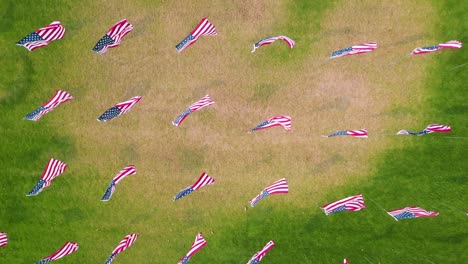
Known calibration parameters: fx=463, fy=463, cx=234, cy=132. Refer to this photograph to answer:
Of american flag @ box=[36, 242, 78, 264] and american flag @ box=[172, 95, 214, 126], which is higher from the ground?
american flag @ box=[172, 95, 214, 126]

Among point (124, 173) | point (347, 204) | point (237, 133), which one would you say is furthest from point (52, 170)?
point (347, 204)

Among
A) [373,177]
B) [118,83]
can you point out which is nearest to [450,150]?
[373,177]

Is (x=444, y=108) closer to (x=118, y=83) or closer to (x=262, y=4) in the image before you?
(x=262, y=4)

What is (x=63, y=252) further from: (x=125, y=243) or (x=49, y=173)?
(x=49, y=173)

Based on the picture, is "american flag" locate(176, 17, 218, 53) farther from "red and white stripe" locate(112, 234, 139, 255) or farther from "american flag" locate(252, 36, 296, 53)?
"red and white stripe" locate(112, 234, 139, 255)

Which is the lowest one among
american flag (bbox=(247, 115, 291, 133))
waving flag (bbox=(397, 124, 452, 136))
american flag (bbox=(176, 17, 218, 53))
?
waving flag (bbox=(397, 124, 452, 136))

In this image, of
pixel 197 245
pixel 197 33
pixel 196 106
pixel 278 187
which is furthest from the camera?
pixel 197 245

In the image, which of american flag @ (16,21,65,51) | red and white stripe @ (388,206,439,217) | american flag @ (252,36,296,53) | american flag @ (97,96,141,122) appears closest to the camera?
american flag @ (16,21,65,51)

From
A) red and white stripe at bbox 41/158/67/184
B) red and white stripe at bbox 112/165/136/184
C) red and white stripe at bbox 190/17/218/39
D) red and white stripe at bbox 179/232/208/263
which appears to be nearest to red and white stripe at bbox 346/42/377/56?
red and white stripe at bbox 190/17/218/39
